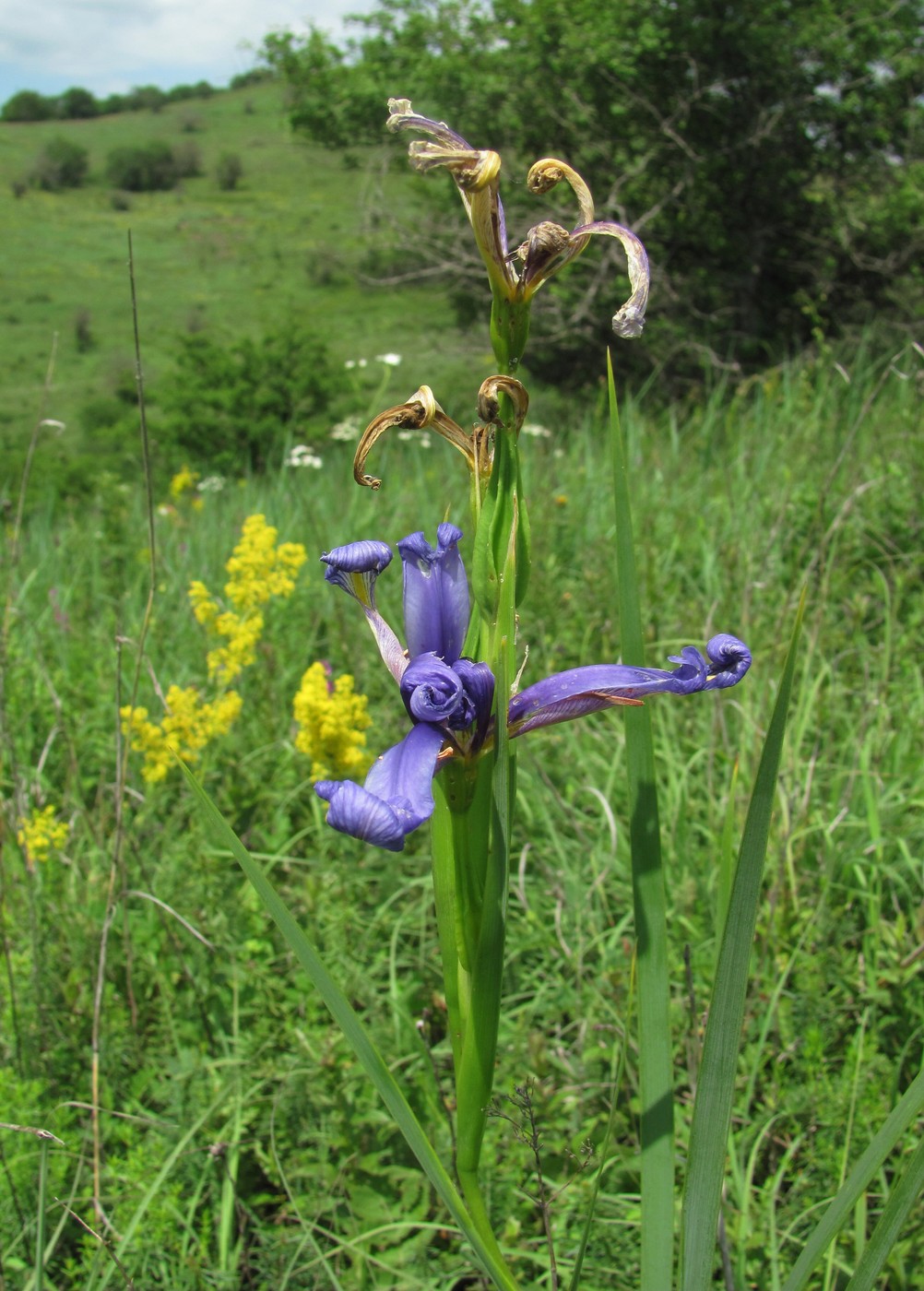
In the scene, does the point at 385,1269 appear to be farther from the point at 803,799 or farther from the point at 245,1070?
the point at 803,799

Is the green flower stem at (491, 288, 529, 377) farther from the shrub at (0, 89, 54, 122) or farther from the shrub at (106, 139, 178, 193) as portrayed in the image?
the shrub at (0, 89, 54, 122)

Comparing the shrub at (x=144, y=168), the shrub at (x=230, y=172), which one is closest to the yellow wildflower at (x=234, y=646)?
the shrub at (x=230, y=172)

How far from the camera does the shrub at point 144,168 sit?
58844 millimetres

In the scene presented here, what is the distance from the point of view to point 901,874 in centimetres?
190

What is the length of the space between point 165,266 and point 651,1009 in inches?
1922

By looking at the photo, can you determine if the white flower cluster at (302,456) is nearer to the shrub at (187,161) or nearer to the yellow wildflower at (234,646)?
the yellow wildflower at (234,646)

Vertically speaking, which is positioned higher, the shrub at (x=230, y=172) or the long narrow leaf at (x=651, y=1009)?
the shrub at (x=230, y=172)

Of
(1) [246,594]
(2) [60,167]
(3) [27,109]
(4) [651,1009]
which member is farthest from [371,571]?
(3) [27,109]

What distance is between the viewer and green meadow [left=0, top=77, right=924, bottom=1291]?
1.34 m

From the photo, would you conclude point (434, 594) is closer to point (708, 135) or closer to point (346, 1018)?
point (346, 1018)

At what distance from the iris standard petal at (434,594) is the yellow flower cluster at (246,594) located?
1494 millimetres

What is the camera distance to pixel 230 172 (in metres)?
56.6

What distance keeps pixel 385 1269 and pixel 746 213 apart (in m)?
9.98

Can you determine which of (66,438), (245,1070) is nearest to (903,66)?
(245,1070)
